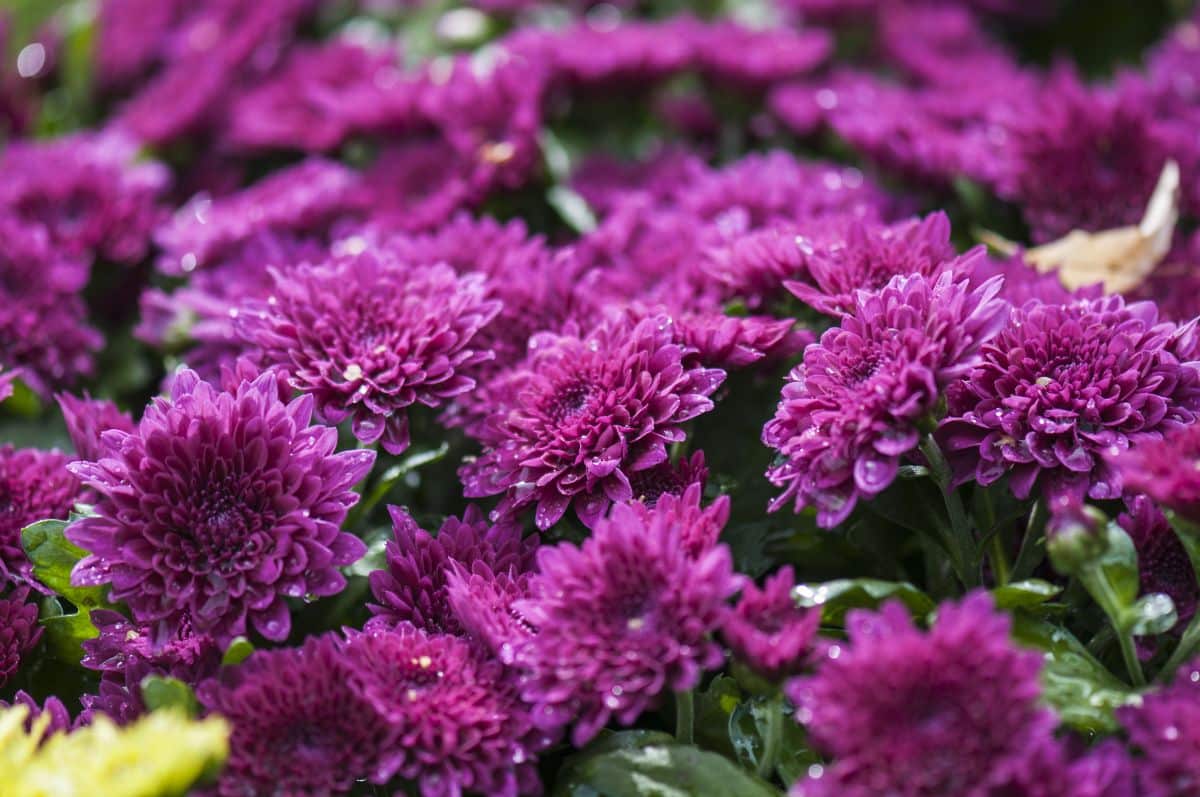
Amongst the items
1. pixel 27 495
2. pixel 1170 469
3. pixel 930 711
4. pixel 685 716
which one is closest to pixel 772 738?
pixel 685 716

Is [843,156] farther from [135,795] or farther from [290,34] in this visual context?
[135,795]

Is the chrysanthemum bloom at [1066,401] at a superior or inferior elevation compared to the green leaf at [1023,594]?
superior

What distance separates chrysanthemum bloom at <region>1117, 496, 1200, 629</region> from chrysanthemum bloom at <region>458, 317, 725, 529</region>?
1.49 ft

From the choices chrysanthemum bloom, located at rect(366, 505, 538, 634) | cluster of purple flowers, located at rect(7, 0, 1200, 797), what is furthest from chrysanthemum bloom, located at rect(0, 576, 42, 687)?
chrysanthemum bloom, located at rect(366, 505, 538, 634)

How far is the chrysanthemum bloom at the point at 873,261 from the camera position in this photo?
4.16ft

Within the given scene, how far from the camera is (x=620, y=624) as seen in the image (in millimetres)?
1035

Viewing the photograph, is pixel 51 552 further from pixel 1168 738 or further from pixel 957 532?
pixel 1168 738

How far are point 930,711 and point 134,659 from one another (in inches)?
30.9

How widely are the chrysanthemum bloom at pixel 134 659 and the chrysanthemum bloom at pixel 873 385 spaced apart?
590 mm


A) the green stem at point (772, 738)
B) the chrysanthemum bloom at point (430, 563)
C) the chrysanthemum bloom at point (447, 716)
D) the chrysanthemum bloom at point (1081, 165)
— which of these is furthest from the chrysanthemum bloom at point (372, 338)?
the chrysanthemum bloom at point (1081, 165)

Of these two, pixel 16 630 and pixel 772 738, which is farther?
pixel 16 630

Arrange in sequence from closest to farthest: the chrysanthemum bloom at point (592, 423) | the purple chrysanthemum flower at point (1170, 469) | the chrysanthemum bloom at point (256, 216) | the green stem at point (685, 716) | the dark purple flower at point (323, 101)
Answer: the purple chrysanthemum flower at point (1170, 469) → the green stem at point (685, 716) → the chrysanthemum bloom at point (592, 423) → the chrysanthemum bloom at point (256, 216) → the dark purple flower at point (323, 101)

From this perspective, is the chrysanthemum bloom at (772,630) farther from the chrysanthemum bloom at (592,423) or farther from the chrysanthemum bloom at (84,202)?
the chrysanthemum bloom at (84,202)

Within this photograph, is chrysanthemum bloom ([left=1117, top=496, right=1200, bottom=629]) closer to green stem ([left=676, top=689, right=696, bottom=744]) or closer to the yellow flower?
green stem ([left=676, top=689, right=696, bottom=744])
